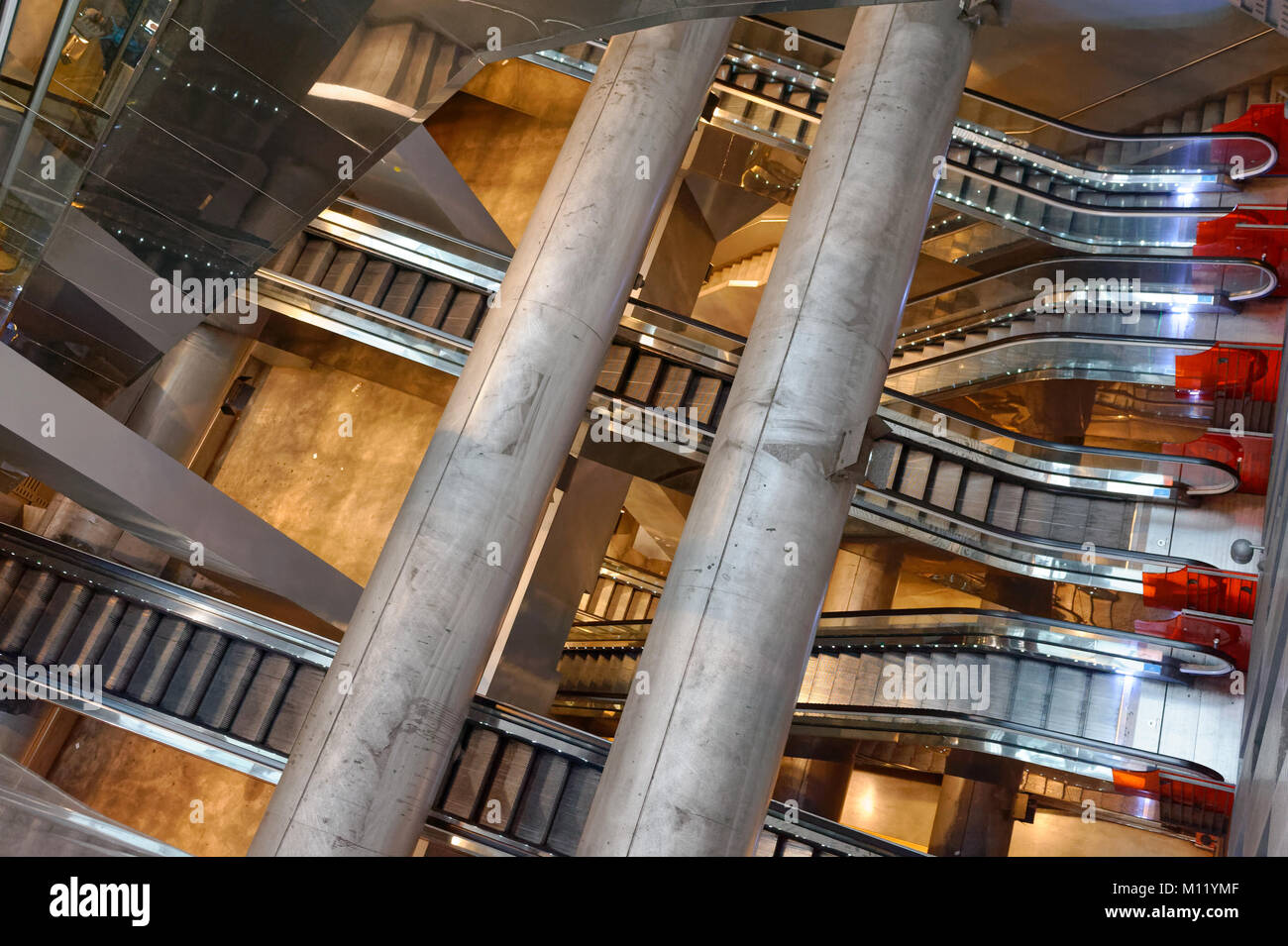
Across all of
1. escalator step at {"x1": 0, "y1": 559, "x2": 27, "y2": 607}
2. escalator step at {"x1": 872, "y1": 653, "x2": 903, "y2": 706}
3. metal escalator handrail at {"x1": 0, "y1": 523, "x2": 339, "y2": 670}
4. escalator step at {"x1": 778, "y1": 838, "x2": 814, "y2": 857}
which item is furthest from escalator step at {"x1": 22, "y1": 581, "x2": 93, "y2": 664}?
escalator step at {"x1": 872, "y1": 653, "x2": 903, "y2": 706}

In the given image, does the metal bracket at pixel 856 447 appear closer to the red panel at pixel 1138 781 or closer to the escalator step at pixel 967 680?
the escalator step at pixel 967 680

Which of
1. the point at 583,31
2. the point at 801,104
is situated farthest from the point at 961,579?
the point at 583,31

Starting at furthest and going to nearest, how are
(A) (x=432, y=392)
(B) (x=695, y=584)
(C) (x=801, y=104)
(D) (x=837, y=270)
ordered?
(A) (x=432, y=392)
(C) (x=801, y=104)
(D) (x=837, y=270)
(B) (x=695, y=584)

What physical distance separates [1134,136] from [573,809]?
8939 millimetres

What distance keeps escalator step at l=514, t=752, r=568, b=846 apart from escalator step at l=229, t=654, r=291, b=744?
6.14 ft

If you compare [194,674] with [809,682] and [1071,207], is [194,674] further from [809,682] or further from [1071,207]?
[1071,207]

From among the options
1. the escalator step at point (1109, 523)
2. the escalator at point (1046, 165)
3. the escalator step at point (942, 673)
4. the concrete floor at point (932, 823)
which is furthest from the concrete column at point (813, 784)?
the escalator at point (1046, 165)

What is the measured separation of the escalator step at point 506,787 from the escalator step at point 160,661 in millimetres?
2448

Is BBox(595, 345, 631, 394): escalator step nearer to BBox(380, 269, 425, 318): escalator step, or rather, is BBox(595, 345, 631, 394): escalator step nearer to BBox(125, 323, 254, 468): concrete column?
BBox(380, 269, 425, 318): escalator step

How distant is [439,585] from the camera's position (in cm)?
648

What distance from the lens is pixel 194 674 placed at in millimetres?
7695

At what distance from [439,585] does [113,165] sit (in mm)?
2960

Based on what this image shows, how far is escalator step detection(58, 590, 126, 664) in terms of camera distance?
303 inches
